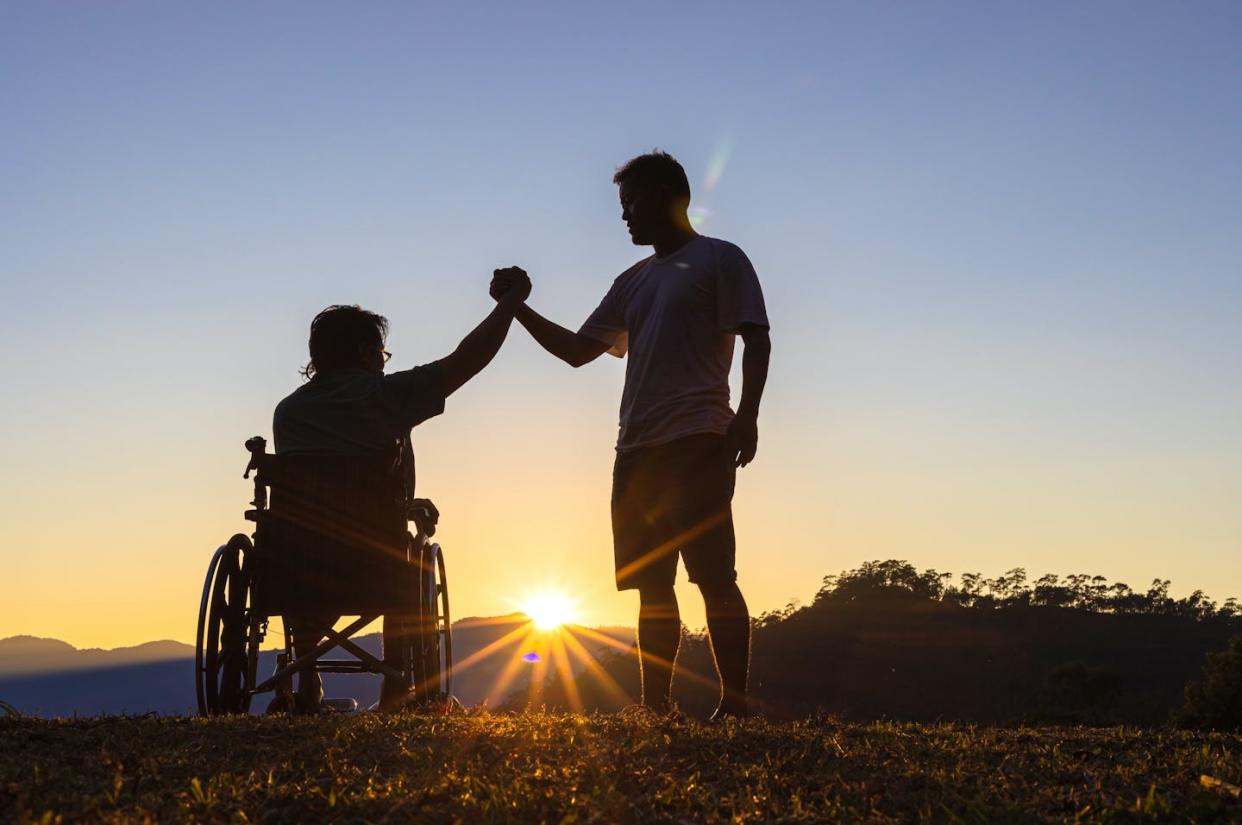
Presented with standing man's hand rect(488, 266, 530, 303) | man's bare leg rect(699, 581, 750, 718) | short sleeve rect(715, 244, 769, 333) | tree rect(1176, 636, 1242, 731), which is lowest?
tree rect(1176, 636, 1242, 731)

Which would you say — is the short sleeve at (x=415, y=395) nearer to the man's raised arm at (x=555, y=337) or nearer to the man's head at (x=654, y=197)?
the man's raised arm at (x=555, y=337)

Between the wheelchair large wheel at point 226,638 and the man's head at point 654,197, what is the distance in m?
2.71

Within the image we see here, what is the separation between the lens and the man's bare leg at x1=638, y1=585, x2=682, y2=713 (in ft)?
20.4

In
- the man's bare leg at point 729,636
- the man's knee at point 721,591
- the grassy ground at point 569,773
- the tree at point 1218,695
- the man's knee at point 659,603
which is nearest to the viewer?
the grassy ground at point 569,773

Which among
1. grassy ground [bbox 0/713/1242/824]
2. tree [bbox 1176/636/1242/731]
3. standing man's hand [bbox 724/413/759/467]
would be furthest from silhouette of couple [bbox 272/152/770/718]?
tree [bbox 1176/636/1242/731]

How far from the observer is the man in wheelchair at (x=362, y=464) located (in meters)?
6.88

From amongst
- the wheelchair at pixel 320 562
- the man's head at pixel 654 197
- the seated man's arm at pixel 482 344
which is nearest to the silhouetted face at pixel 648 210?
the man's head at pixel 654 197

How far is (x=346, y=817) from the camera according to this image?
3.05 metres

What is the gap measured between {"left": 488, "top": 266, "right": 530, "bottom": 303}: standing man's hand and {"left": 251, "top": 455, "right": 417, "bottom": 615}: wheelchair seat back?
116 cm

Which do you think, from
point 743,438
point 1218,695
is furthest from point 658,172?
point 1218,695

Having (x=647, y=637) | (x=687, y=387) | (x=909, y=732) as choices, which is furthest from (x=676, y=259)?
(x=909, y=732)

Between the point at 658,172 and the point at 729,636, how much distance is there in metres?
2.45

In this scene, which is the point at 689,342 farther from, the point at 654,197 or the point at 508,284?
the point at 508,284

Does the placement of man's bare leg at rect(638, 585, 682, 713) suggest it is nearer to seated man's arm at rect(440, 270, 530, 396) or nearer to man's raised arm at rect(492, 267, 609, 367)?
man's raised arm at rect(492, 267, 609, 367)
